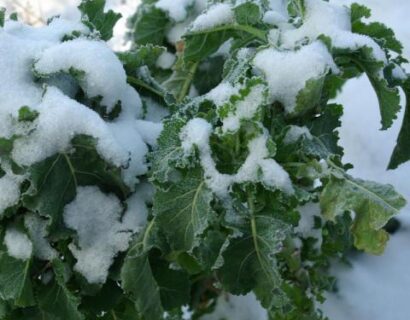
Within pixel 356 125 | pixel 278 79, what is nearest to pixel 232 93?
pixel 278 79

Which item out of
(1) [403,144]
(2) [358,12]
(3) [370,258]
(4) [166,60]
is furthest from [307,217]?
(3) [370,258]

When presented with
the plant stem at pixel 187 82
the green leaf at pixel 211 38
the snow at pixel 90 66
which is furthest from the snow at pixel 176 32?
the snow at pixel 90 66

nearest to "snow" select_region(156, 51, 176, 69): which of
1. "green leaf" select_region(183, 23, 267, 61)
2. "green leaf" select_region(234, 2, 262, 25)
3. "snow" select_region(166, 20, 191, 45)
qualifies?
"snow" select_region(166, 20, 191, 45)

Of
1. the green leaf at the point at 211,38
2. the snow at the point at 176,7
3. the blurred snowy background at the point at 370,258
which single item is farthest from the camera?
the blurred snowy background at the point at 370,258

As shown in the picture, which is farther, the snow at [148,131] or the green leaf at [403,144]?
the green leaf at [403,144]

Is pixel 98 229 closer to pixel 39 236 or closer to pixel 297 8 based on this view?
pixel 39 236

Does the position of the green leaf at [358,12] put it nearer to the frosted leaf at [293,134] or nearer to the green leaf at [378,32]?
the green leaf at [378,32]

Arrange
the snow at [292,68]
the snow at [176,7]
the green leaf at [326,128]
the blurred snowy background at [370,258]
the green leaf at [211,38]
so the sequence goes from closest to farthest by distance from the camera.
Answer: the snow at [292,68] < the green leaf at [326,128] < the green leaf at [211,38] < the snow at [176,7] < the blurred snowy background at [370,258]

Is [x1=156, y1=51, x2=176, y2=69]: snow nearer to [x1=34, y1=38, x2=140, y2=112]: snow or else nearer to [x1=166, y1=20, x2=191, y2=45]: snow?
[x1=166, y1=20, x2=191, y2=45]: snow
